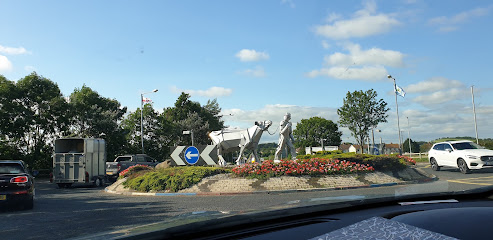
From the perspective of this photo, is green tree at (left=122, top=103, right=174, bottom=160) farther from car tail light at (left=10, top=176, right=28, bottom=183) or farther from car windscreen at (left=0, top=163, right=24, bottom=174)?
car tail light at (left=10, top=176, right=28, bottom=183)

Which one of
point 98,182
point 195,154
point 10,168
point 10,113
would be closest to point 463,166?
point 195,154

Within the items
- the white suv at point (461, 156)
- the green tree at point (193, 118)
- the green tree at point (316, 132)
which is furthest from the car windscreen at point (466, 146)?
the green tree at point (316, 132)

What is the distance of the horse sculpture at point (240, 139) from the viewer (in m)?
21.1

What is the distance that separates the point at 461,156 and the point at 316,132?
63.8 meters

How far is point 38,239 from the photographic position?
624cm

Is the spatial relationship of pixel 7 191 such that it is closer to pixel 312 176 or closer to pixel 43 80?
pixel 312 176

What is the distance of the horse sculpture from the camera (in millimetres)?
21141

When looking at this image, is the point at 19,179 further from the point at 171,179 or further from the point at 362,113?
the point at 362,113

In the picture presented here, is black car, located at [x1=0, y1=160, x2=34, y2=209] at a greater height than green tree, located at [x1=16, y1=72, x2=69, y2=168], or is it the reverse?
green tree, located at [x1=16, y1=72, x2=69, y2=168]

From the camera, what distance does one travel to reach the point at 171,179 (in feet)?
50.6

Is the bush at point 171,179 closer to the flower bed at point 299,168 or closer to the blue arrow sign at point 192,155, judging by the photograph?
the blue arrow sign at point 192,155

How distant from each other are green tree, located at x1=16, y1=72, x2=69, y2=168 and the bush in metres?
23.3

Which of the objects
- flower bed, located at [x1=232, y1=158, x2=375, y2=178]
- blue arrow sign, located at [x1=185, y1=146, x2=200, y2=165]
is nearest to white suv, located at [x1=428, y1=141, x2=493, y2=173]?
flower bed, located at [x1=232, y1=158, x2=375, y2=178]

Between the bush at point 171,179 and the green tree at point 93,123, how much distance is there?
89.0ft
